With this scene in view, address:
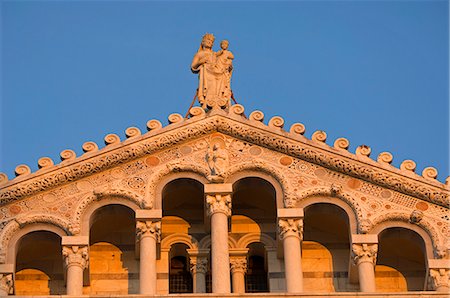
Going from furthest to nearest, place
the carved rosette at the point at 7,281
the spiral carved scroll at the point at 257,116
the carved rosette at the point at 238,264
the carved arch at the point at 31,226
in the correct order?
the spiral carved scroll at the point at 257,116 → the carved rosette at the point at 238,264 → the carved arch at the point at 31,226 → the carved rosette at the point at 7,281

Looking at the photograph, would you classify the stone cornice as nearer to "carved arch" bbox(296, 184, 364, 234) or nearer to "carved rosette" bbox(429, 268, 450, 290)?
"carved arch" bbox(296, 184, 364, 234)

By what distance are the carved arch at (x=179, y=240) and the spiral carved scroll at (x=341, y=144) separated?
10.2 ft

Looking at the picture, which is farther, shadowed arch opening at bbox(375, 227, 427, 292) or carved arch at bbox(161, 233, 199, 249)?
carved arch at bbox(161, 233, 199, 249)

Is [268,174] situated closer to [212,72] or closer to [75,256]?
[212,72]

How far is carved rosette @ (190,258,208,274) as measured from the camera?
34.7 metres

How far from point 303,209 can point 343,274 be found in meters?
1.53

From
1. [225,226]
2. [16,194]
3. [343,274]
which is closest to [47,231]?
[16,194]

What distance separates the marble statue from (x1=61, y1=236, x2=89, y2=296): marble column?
374 centimetres

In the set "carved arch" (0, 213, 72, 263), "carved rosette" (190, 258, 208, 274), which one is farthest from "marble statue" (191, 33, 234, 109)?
"carved arch" (0, 213, 72, 263)

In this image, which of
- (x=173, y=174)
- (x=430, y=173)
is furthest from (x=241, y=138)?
(x=430, y=173)

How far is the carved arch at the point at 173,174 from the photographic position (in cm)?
3438

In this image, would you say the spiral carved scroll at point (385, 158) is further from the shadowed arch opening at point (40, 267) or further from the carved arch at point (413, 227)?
the shadowed arch opening at point (40, 267)

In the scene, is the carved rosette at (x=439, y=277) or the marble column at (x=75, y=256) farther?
the marble column at (x=75, y=256)

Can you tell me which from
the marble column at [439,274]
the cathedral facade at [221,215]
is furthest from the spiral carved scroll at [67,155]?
the marble column at [439,274]
